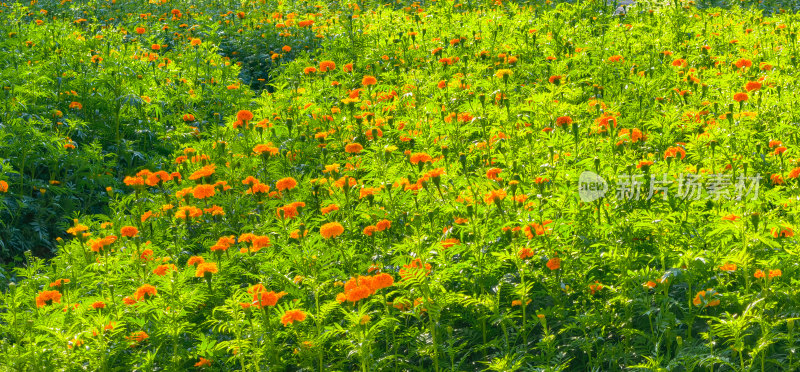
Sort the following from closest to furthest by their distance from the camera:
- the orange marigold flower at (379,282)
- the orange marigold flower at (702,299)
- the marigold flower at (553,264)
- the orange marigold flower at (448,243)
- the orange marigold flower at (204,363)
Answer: the orange marigold flower at (702,299) → the orange marigold flower at (379,282) → the marigold flower at (553,264) → the orange marigold flower at (204,363) → the orange marigold flower at (448,243)

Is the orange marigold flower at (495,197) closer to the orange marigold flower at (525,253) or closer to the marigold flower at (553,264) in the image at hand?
the orange marigold flower at (525,253)

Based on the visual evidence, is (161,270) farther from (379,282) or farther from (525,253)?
(525,253)

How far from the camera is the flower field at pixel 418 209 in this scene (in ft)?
9.26

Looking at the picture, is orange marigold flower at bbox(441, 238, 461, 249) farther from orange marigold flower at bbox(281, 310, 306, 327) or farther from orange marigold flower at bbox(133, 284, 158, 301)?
orange marigold flower at bbox(133, 284, 158, 301)

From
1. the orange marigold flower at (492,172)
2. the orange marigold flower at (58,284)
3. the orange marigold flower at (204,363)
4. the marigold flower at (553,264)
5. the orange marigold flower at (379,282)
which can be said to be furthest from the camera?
the orange marigold flower at (492,172)

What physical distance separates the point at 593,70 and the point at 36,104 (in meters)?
4.68


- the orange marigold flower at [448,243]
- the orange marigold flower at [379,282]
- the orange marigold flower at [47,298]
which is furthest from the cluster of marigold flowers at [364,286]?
the orange marigold flower at [47,298]

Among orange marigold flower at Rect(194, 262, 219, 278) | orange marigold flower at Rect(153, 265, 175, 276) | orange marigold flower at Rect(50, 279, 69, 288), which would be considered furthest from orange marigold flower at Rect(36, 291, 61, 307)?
orange marigold flower at Rect(194, 262, 219, 278)

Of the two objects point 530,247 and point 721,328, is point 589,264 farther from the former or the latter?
point 721,328

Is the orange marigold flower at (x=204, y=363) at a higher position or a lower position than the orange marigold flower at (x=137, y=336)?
lower

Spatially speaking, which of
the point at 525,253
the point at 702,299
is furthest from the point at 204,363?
the point at 702,299

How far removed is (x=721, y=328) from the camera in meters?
2.61

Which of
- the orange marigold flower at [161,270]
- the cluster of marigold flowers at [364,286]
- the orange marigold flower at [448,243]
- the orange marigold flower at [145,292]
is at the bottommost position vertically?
the orange marigold flower at [161,270]

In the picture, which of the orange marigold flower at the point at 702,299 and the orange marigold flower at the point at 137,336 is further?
the orange marigold flower at the point at 137,336
